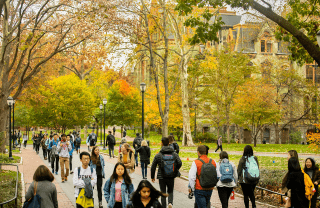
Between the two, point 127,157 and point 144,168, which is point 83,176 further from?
point 144,168

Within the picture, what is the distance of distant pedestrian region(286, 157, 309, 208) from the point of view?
22.3ft

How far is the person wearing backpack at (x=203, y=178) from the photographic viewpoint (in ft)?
22.5

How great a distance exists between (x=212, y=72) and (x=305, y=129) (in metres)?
22.3

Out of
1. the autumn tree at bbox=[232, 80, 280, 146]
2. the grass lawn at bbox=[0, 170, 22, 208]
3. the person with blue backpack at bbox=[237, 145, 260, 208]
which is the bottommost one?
the grass lawn at bbox=[0, 170, 22, 208]

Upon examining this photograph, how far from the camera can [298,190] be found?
6.83 m

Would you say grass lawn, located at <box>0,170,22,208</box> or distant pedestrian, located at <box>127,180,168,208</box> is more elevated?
distant pedestrian, located at <box>127,180,168,208</box>

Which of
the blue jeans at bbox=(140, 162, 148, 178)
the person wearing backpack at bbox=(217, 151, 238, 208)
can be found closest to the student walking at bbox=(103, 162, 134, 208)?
the person wearing backpack at bbox=(217, 151, 238, 208)

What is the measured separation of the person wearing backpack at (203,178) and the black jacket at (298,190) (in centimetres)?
149

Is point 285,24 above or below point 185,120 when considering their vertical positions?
above

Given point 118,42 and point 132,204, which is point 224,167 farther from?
point 118,42

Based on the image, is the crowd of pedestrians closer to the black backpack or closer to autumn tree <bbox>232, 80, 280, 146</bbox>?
the black backpack

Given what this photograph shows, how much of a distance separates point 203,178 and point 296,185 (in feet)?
5.94

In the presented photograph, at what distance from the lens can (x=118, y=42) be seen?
74.6ft

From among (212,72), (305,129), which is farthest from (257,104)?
(305,129)
